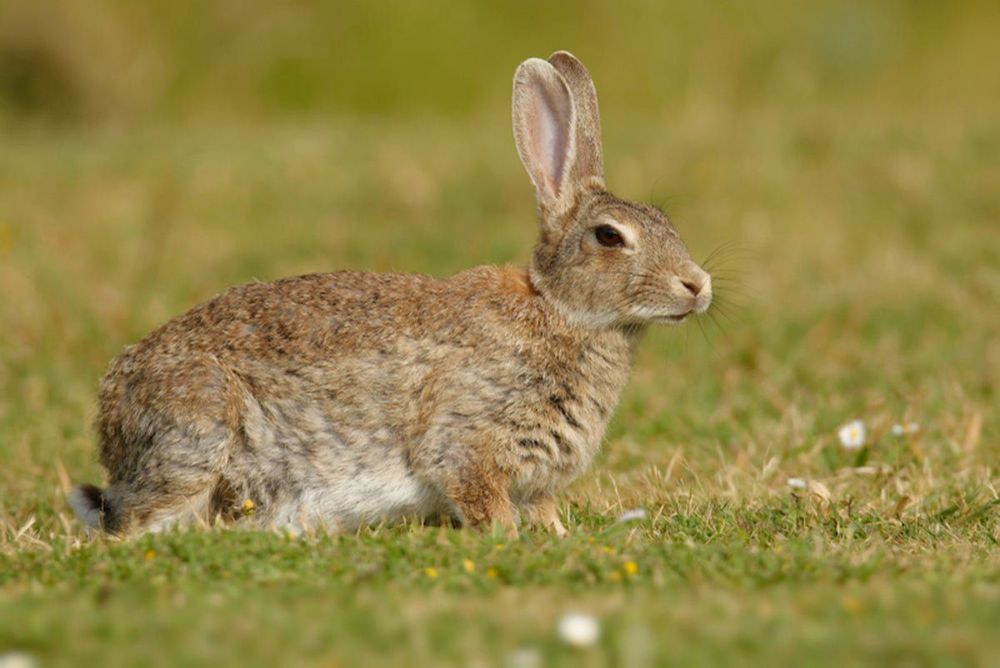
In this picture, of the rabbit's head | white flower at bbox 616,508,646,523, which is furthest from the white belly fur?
the rabbit's head

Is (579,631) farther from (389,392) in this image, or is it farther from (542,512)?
(389,392)

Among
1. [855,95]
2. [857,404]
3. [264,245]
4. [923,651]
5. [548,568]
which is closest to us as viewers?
[923,651]

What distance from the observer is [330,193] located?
430 inches

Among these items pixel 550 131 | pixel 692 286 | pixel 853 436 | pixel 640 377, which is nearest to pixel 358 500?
pixel 692 286

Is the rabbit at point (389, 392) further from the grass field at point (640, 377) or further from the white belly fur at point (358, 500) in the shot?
the grass field at point (640, 377)

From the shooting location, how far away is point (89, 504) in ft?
17.9

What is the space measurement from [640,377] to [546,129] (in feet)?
6.94

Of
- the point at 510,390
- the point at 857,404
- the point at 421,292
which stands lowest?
the point at 857,404

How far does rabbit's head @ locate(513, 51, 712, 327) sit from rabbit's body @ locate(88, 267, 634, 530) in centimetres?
14

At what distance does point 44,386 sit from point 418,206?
11.8 ft

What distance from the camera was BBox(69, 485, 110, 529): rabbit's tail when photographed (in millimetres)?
5383

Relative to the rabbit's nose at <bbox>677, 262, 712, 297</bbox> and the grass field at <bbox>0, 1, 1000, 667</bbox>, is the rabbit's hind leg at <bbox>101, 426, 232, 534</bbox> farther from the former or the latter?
the rabbit's nose at <bbox>677, 262, 712, 297</bbox>

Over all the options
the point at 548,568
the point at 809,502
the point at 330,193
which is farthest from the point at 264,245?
the point at 548,568

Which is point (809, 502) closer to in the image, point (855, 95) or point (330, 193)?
point (330, 193)
